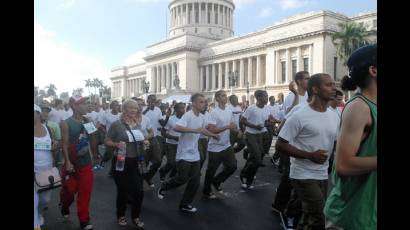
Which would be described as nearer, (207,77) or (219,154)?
(219,154)

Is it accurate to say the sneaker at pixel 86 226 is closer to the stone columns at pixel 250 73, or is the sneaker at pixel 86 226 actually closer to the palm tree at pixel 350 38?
the palm tree at pixel 350 38

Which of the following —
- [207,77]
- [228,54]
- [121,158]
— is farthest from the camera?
[207,77]

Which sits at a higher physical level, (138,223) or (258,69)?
(258,69)

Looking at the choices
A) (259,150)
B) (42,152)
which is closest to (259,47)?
(259,150)

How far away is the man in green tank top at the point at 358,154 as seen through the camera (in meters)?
2.34

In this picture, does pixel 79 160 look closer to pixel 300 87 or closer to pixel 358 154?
pixel 300 87

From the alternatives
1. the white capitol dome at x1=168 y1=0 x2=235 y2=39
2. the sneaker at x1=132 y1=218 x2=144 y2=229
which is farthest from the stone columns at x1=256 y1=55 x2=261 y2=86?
the sneaker at x1=132 y1=218 x2=144 y2=229

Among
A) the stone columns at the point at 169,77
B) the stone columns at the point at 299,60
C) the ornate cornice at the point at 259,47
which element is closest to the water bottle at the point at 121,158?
the ornate cornice at the point at 259,47

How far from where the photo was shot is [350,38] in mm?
42344

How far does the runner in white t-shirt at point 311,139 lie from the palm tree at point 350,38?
40.3 meters

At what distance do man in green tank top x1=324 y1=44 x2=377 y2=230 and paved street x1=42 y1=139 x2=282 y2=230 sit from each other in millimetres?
3256

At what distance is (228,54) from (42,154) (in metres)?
59.7
